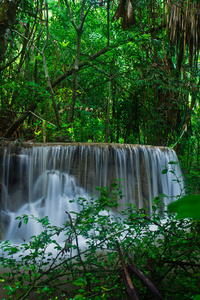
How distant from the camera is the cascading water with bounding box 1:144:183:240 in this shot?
481 cm

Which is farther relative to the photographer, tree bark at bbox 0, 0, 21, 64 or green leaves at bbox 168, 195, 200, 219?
tree bark at bbox 0, 0, 21, 64

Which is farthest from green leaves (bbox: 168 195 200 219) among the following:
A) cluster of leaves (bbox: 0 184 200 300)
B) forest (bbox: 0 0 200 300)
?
forest (bbox: 0 0 200 300)

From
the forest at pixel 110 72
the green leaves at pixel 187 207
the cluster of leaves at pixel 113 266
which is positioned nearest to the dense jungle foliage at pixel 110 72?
the forest at pixel 110 72

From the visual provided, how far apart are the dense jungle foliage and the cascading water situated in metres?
1.13

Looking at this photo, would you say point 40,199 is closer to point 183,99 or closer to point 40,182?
point 40,182

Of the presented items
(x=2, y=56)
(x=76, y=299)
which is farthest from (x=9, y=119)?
(x=76, y=299)

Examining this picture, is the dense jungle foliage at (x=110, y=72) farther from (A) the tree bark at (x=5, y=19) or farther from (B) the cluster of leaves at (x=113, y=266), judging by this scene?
(B) the cluster of leaves at (x=113, y=266)

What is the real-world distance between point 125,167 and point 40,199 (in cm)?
178

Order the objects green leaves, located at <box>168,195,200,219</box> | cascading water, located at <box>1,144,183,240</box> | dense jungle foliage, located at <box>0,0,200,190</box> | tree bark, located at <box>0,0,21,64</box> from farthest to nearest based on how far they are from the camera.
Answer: dense jungle foliage, located at <box>0,0,200,190</box>
cascading water, located at <box>1,144,183,240</box>
tree bark, located at <box>0,0,21,64</box>
green leaves, located at <box>168,195,200,219</box>

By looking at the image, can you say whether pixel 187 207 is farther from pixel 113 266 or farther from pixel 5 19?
pixel 5 19

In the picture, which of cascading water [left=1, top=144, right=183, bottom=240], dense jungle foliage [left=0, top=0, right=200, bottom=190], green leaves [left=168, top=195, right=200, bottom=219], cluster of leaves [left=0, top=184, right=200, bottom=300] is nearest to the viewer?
green leaves [left=168, top=195, right=200, bottom=219]

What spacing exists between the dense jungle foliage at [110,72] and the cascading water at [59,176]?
1.13 m

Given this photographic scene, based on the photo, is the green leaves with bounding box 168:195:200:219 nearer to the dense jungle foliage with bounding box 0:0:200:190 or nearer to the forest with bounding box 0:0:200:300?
the forest with bounding box 0:0:200:300

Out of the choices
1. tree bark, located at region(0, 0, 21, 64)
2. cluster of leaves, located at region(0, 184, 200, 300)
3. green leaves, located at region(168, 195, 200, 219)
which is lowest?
cluster of leaves, located at region(0, 184, 200, 300)
